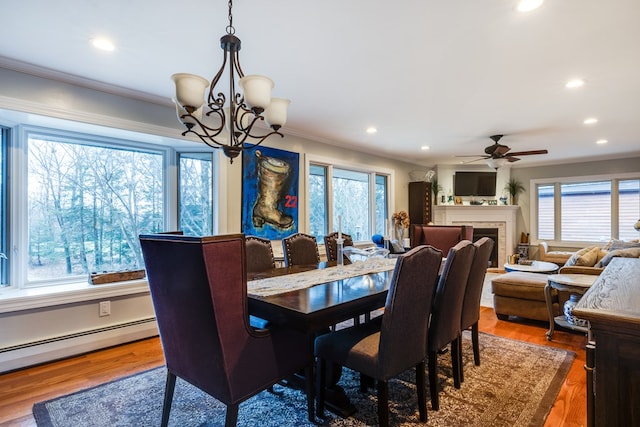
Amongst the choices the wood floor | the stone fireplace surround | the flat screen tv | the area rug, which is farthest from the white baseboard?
the flat screen tv

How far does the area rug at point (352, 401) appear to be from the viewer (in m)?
1.95

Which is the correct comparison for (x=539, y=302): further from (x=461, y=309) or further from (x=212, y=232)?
(x=212, y=232)

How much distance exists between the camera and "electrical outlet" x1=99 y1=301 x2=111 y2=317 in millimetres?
3094

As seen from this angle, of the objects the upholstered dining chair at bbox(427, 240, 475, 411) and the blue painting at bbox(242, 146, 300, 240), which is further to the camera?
the blue painting at bbox(242, 146, 300, 240)

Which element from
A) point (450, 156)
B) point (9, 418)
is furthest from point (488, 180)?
point (9, 418)

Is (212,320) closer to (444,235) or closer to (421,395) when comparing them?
(421,395)

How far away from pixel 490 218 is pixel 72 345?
7.56m

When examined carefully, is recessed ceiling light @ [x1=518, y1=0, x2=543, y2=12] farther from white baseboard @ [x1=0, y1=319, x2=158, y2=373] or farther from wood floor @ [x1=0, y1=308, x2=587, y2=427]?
white baseboard @ [x1=0, y1=319, x2=158, y2=373]

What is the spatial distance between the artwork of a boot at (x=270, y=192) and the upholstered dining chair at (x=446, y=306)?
8.56 ft

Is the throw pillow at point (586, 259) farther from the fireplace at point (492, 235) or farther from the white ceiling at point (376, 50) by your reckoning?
the fireplace at point (492, 235)

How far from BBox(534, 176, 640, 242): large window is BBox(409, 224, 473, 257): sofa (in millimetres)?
3692

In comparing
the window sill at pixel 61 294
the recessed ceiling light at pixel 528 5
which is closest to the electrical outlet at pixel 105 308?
the window sill at pixel 61 294

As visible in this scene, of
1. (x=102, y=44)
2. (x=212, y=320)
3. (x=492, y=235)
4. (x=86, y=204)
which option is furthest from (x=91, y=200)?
(x=492, y=235)

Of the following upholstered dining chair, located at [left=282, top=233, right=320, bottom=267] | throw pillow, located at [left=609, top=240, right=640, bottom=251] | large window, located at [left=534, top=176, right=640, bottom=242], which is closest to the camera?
upholstered dining chair, located at [left=282, top=233, right=320, bottom=267]
